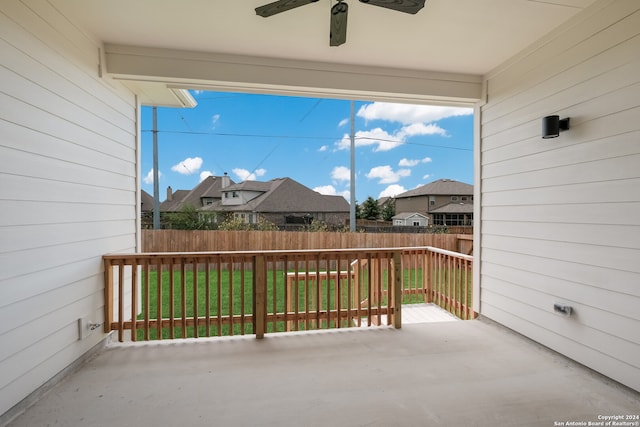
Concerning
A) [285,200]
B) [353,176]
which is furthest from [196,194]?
[353,176]

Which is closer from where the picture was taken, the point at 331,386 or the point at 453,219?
the point at 331,386

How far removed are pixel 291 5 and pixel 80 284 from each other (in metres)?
2.67

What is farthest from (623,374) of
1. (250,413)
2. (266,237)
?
(266,237)

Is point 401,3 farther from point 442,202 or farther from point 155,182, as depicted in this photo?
point 155,182

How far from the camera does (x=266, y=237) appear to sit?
22.0 ft

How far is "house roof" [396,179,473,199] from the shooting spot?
7.81m

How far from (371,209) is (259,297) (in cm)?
675

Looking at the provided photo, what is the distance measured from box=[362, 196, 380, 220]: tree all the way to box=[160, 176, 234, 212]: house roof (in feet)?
13.5

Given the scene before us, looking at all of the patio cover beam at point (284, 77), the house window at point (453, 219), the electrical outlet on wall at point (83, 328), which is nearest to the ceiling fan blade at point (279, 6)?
the patio cover beam at point (284, 77)

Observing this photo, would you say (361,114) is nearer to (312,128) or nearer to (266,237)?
(312,128)

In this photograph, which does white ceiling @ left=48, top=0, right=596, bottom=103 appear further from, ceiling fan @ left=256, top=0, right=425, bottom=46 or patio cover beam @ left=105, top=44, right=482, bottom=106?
ceiling fan @ left=256, top=0, right=425, bottom=46

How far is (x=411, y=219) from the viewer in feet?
27.5

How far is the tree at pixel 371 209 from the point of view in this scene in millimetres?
9195

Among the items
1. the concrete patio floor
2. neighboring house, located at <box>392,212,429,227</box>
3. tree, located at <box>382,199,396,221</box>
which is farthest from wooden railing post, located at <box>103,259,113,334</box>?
tree, located at <box>382,199,396,221</box>
